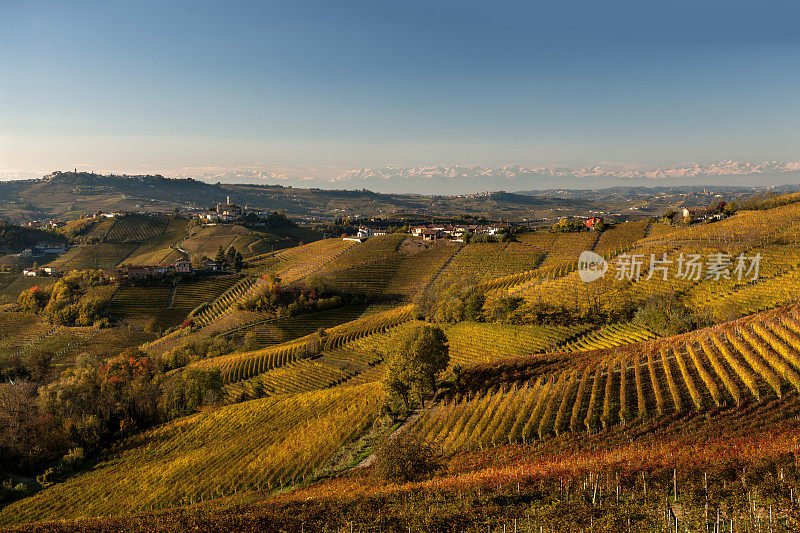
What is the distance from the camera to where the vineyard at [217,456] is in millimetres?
28234

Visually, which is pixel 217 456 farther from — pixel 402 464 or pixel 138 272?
pixel 138 272

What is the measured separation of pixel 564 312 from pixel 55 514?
188 ft

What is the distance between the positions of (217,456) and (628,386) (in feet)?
106

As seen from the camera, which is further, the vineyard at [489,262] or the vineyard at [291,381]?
the vineyard at [489,262]

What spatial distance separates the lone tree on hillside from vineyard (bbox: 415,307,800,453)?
2.40 meters

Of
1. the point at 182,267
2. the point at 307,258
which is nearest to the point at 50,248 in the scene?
the point at 182,267

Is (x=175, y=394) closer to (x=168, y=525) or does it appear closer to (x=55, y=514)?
(x=55, y=514)

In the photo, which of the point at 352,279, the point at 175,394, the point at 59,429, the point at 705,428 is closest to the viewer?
the point at 705,428

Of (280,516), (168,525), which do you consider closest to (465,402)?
(280,516)

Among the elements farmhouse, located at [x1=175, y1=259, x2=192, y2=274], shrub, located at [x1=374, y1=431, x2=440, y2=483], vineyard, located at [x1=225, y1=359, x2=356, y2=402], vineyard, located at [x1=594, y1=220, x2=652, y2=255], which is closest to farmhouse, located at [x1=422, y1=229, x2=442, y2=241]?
vineyard, located at [x1=594, y1=220, x2=652, y2=255]

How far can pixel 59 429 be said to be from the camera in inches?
1590

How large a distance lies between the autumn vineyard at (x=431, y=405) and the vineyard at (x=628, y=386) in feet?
0.68

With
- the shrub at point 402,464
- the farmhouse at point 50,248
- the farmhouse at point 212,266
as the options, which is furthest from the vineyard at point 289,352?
the farmhouse at point 50,248

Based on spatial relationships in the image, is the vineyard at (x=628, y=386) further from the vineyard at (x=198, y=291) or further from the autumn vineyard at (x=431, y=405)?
the vineyard at (x=198, y=291)
